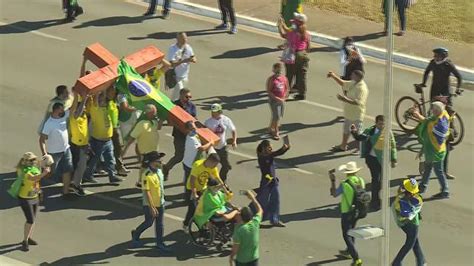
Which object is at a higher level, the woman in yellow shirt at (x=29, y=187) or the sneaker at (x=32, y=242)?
the woman in yellow shirt at (x=29, y=187)

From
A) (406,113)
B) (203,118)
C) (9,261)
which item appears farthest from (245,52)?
(9,261)

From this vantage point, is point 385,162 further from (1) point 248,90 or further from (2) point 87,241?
(1) point 248,90

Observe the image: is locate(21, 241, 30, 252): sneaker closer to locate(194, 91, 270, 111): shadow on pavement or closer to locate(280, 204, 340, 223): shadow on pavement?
locate(280, 204, 340, 223): shadow on pavement

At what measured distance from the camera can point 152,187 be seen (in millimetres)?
18219

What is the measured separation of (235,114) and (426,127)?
4.65 metres

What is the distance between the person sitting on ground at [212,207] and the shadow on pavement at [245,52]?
28.4 feet

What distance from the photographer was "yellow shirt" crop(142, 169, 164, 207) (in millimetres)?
18188

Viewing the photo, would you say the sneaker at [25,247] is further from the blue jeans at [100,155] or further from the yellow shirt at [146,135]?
the yellow shirt at [146,135]

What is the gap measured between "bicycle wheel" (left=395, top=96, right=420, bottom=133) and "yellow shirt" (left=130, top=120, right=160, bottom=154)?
18.9 feet

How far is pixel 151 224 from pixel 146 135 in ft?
7.10

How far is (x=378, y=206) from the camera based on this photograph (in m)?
20.3

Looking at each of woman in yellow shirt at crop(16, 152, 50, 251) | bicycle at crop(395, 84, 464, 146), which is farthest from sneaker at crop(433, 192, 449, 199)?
woman in yellow shirt at crop(16, 152, 50, 251)

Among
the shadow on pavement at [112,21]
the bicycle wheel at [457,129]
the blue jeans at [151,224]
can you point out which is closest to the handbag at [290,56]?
the bicycle wheel at [457,129]

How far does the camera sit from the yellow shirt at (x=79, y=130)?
784 inches
